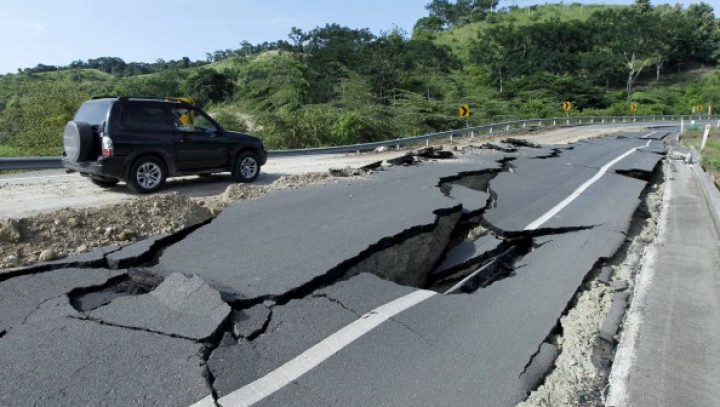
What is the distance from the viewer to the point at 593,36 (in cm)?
8550

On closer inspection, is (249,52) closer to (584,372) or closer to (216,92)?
(216,92)

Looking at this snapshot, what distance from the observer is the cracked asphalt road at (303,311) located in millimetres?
2953

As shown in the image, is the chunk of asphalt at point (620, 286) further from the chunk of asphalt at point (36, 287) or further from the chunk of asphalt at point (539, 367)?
the chunk of asphalt at point (36, 287)

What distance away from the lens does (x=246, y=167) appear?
1107 cm

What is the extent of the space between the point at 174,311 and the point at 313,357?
1179 mm

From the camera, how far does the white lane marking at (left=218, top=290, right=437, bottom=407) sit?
2.83 m

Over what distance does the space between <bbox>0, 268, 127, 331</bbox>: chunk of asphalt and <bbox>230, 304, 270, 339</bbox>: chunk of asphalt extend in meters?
1.40

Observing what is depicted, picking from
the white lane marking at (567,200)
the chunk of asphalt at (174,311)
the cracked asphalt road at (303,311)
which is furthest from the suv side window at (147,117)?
the white lane marking at (567,200)

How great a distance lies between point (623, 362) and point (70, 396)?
357 cm

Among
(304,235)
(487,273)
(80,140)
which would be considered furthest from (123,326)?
(80,140)

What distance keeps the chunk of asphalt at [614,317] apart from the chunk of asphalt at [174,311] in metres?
2.97

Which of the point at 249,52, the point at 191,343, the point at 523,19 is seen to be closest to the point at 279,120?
the point at 191,343

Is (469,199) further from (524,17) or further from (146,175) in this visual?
(524,17)

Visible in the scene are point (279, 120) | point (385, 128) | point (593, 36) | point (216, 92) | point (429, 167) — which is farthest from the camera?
point (593, 36)
